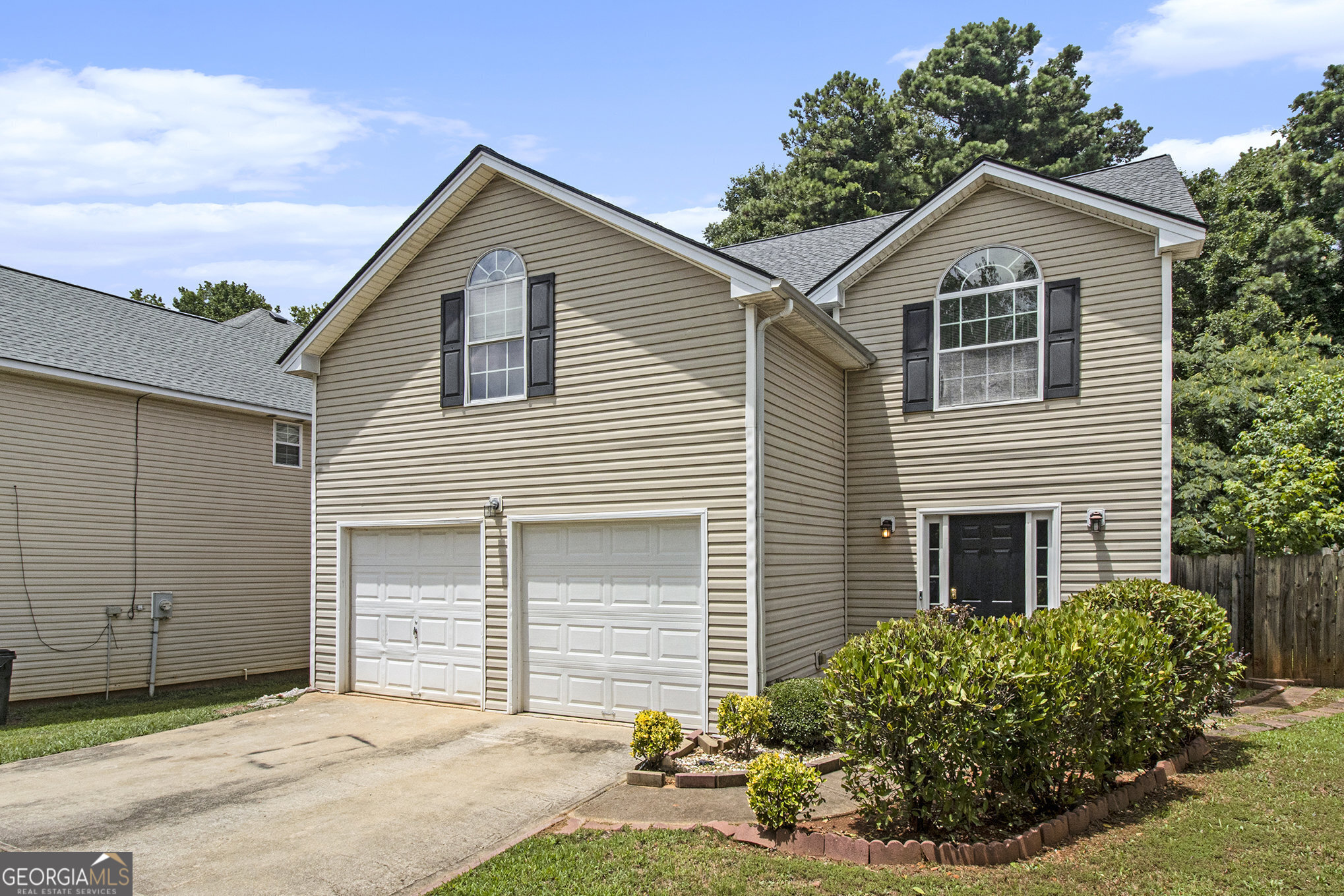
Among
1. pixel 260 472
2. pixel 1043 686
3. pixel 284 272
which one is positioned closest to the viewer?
pixel 1043 686

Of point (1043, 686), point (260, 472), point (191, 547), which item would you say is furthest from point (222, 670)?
point (1043, 686)

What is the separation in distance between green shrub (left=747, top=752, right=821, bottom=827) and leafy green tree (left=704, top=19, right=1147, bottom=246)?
2677cm

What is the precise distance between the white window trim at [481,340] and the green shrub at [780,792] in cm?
593

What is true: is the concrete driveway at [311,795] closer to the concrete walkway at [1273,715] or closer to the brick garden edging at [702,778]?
the brick garden edging at [702,778]

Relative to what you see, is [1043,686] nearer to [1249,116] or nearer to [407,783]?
[407,783]

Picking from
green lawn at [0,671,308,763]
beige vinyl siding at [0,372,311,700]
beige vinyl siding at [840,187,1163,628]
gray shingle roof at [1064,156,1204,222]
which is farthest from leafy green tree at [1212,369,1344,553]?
beige vinyl siding at [0,372,311,700]

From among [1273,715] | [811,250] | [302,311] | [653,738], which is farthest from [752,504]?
[302,311]

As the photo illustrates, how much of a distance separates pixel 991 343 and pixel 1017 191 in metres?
1.96

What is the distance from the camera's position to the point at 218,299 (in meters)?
39.9

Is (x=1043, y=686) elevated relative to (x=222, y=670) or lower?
elevated

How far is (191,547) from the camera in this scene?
572 inches

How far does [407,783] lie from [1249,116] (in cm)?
3033

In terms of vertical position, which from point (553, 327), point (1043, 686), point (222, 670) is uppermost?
point (553, 327)

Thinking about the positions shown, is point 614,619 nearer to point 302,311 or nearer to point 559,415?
point 559,415
